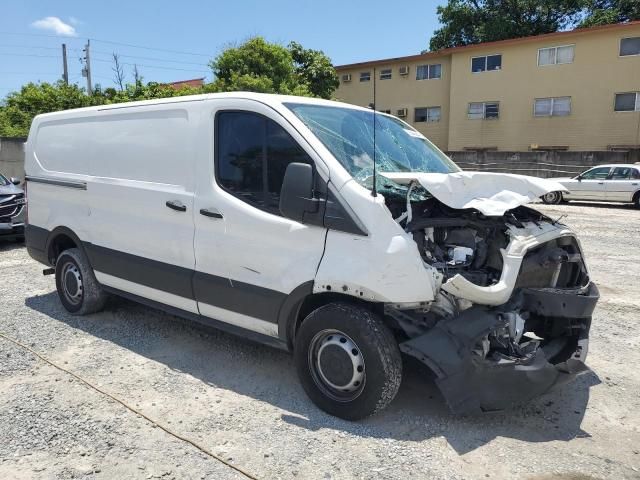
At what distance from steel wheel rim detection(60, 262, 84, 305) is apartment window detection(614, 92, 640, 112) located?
26723 millimetres

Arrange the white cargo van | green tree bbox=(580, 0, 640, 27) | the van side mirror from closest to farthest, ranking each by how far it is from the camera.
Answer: the white cargo van → the van side mirror → green tree bbox=(580, 0, 640, 27)

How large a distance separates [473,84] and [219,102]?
27.4m

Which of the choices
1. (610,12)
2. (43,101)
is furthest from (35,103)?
(610,12)

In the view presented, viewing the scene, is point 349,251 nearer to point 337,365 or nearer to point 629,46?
point 337,365

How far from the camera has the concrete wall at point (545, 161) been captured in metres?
21.3

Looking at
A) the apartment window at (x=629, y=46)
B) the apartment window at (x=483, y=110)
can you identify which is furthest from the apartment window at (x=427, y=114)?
the apartment window at (x=629, y=46)

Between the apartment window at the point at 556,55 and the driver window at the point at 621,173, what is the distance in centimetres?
1164

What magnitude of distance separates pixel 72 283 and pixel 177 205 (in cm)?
212

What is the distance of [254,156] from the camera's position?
370 centimetres

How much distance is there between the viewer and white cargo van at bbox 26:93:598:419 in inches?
120

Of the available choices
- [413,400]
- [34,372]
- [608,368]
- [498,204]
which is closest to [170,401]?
[34,372]

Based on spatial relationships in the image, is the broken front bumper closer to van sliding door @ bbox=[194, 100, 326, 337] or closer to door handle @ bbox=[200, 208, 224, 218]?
van sliding door @ bbox=[194, 100, 326, 337]

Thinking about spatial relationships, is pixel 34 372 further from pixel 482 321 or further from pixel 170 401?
pixel 482 321

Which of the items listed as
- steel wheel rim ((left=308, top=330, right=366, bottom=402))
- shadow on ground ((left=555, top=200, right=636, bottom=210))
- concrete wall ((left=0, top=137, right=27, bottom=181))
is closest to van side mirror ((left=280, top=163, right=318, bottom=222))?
steel wheel rim ((left=308, top=330, right=366, bottom=402))
